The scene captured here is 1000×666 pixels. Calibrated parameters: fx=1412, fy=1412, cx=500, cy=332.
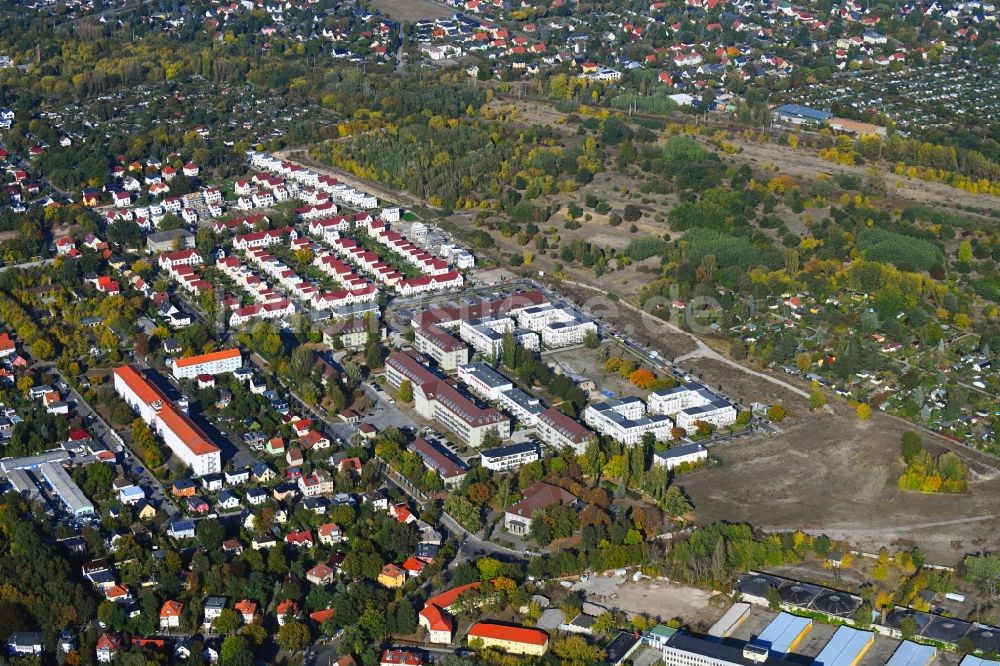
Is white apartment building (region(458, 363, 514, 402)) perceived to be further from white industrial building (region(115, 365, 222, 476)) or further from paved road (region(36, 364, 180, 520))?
paved road (region(36, 364, 180, 520))

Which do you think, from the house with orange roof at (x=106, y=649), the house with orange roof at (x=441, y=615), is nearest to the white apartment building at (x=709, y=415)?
the house with orange roof at (x=441, y=615)

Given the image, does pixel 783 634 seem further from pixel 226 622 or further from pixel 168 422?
pixel 168 422

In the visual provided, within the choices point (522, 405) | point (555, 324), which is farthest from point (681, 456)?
point (555, 324)

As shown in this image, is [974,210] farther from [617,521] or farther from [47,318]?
[47,318]

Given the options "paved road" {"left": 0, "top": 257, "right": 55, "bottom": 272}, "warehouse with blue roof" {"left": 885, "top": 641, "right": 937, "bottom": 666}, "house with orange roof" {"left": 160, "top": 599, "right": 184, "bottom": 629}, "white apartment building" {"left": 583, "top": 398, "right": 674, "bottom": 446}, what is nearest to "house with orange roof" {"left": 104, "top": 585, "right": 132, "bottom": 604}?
"house with orange roof" {"left": 160, "top": 599, "right": 184, "bottom": 629}

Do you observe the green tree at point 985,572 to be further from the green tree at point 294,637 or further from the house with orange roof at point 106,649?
the house with orange roof at point 106,649

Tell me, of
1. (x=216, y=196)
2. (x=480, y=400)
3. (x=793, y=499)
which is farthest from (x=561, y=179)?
(x=793, y=499)

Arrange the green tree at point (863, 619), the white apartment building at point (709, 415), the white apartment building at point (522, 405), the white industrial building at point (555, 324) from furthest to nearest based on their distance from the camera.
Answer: the white industrial building at point (555, 324) → the white apartment building at point (522, 405) → the white apartment building at point (709, 415) → the green tree at point (863, 619)
